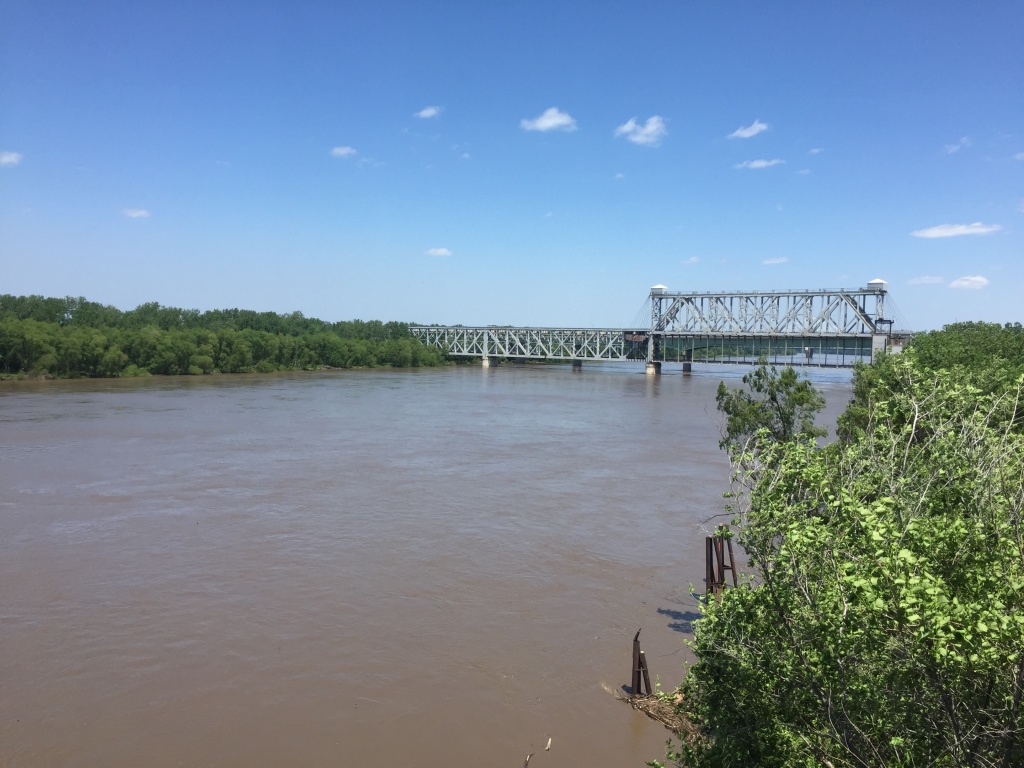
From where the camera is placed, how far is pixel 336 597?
574 inches

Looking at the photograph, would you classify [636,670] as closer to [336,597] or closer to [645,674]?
[645,674]

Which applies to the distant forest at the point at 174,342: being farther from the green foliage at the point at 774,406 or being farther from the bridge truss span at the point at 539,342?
the green foliage at the point at 774,406

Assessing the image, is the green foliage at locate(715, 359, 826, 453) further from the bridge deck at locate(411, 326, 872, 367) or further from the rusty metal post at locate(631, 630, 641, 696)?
the bridge deck at locate(411, 326, 872, 367)

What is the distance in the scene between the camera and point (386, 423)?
40.8 metres

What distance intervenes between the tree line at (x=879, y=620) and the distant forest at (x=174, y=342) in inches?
2668

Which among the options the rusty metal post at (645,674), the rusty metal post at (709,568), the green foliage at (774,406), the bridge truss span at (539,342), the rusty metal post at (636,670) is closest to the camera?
the rusty metal post at (645,674)

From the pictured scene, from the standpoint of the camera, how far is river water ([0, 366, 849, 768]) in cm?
1003

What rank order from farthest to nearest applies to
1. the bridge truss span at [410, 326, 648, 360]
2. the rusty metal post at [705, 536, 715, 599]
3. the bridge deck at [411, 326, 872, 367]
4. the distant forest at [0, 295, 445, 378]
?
1. the bridge truss span at [410, 326, 648, 360]
2. the bridge deck at [411, 326, 872, 367]
3. the distant forest at [0, 295, 445, 378]
4. the rusty metal post at [705, 536, 715, 599]

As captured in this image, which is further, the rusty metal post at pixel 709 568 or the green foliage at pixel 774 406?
the green foliage at pixel 774 406

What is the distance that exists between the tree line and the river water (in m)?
4.54

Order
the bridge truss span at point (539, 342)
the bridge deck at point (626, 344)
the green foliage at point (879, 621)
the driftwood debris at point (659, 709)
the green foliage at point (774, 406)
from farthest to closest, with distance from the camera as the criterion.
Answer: the bridge truss span at point (539, 342) → the bridge deck at point (626, 344) → the green foliage at point (774, 406) → the driftwood debris at point (659, 709) → the green foliage at point (879, 621)

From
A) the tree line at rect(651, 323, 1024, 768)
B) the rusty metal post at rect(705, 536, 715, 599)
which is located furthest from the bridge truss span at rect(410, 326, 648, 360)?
the tree line at rect(651, 323, 1024, 768)

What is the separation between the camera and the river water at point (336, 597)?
10.0 metres

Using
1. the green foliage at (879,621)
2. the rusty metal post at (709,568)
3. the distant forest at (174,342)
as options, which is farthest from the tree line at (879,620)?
the distant forest at (174,342)
